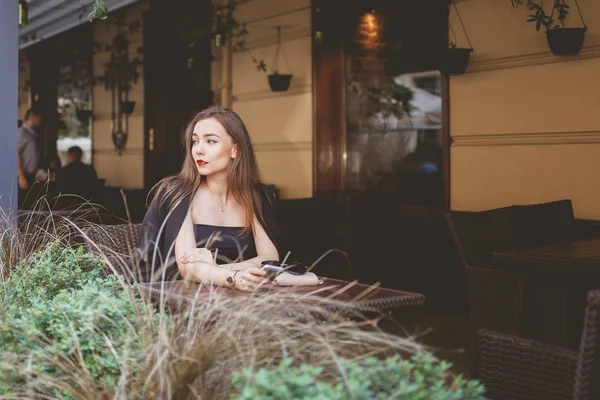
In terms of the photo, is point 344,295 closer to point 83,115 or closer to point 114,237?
point 114,237

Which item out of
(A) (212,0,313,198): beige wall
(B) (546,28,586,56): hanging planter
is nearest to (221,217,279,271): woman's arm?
(B) (546,28,586,56): hanging planter

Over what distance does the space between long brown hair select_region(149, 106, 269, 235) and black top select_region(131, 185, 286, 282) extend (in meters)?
0.03

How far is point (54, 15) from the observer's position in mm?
11055

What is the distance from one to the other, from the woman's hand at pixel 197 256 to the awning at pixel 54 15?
22.9ft

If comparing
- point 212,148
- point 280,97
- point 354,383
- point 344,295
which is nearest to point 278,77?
point 280,97

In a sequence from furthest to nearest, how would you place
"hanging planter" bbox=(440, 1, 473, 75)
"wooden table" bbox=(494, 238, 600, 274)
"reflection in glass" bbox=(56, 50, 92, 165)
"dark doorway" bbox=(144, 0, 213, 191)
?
"reflection in glass" bbox=(56, 50, 92, 165), "dark doorway" bbox=(144, 0, 213, 191), "hanging planter" bbox=(440, 1, 473, 75), "wooden table" bbox=(494, 238, 600, 274)

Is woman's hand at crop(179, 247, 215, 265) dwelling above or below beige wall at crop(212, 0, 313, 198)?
below

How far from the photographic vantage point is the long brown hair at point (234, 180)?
9.93 feet

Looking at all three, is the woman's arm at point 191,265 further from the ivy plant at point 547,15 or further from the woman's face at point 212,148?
the ivy plant at point 547,15

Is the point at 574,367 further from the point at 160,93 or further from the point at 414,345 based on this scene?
the point at 160,93

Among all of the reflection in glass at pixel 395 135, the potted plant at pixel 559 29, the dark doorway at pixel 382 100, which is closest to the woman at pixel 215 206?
the potted plant at pixel 559 29

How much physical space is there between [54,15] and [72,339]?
32.0 feet

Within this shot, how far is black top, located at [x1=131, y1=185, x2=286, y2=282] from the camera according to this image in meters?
2.93

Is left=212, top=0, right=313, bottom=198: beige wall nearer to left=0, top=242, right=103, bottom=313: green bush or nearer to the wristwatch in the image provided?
left=0, top=242, right=103, bottom=313: green bush
